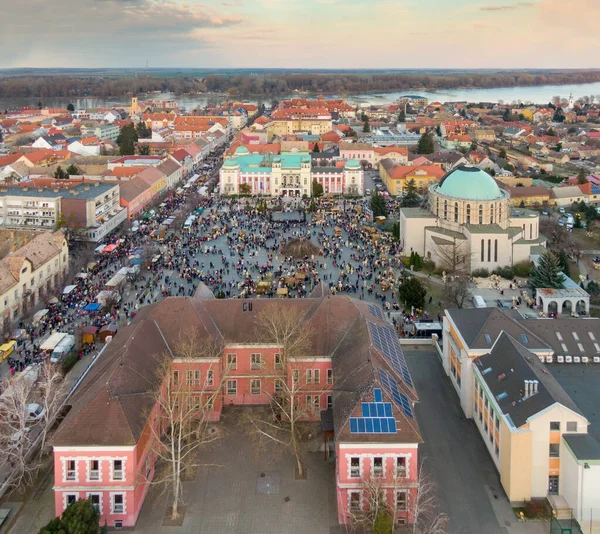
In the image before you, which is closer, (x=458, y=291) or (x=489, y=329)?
(x=489, y=329)

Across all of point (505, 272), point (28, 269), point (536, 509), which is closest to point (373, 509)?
point (536, 509)

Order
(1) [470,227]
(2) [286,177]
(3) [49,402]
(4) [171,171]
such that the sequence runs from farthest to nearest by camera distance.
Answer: (4) [171,171]
(2) [286,177]
(1) [470,227]
(3) [49,402]

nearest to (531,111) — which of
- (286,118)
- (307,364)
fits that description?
(286,118)

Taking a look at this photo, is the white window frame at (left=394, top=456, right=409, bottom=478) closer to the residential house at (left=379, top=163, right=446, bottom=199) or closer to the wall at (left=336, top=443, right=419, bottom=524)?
the wall at (left=336, top=443, right=419, bottom=524)

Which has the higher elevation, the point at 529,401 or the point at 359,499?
the point at 529,401

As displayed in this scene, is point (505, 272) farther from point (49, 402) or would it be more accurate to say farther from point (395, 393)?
point (49, 402)

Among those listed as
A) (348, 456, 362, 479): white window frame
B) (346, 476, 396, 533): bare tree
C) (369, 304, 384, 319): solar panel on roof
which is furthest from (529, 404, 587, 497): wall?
(369, 304, 384, 319): solar panel on roof
